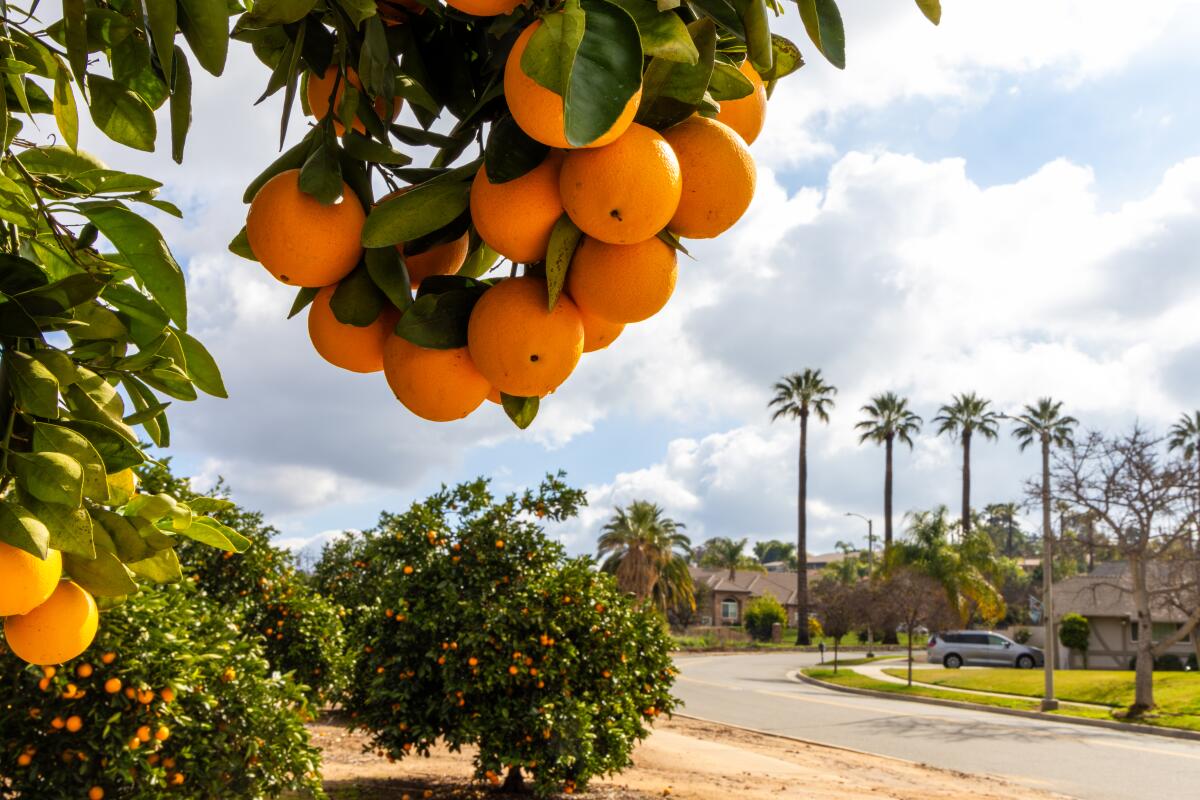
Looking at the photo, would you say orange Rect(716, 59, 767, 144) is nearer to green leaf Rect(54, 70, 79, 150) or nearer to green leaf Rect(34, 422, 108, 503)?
green leaf Rect(34, 422, 108, 503)

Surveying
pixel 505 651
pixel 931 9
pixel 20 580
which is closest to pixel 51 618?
pixel 20 580

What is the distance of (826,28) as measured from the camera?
973 mm

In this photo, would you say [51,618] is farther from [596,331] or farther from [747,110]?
[747,110]

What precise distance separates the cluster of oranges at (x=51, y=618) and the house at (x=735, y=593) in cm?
6718

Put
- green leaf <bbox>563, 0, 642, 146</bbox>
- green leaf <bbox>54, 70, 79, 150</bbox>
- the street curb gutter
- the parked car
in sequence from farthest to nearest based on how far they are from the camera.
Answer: the parked car < the street curb gutter < green leaf <bbox>54, 70, 79, 150</bbox> < green leaf <bbox>563, 0, 642, 146</bbox>

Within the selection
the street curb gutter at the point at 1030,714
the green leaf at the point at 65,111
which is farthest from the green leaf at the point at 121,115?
the street curb gutter at the point at 1030,714

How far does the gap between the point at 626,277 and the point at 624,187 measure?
105 mm

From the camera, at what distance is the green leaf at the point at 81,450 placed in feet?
4.27

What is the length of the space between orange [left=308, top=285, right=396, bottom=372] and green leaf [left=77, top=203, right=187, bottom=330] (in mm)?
444

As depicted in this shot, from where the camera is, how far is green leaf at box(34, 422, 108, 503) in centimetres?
130

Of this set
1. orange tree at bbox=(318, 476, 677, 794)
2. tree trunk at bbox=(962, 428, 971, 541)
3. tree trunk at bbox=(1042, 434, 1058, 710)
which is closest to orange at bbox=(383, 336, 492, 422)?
orange tree at bbox=(318, 476, 677, 794)

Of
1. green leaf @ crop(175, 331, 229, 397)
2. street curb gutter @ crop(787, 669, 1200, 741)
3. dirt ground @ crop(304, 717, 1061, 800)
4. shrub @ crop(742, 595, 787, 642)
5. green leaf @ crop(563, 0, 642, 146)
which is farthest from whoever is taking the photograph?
shrub @ crop(742, 595, 787, 642)

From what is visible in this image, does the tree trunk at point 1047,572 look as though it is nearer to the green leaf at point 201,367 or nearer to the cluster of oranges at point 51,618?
the green leaf at point 201,367

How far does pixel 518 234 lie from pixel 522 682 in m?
8.37
